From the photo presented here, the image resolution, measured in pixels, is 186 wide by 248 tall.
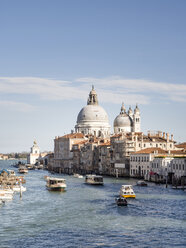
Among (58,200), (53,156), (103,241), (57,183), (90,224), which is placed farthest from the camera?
(53,156)

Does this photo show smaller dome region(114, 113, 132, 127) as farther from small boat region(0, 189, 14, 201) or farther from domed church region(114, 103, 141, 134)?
small boat region(0, 189, 14, 201)

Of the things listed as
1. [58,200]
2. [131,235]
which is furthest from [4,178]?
[131,235]

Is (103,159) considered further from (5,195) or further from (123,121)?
(5,195)

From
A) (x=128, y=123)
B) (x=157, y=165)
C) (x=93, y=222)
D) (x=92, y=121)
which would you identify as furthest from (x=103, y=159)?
(x=93, y=222)

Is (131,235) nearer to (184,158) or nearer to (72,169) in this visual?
(184,158)

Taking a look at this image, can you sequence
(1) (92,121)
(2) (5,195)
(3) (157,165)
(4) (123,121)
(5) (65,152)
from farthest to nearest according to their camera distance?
(1) (92,121) → (4) (123,121) → (5) (65,152) → (3) (157,165) → (2) (5,195)

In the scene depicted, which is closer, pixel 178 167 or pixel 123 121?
pixel 178 167

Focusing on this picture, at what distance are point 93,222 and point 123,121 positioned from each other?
372 ft

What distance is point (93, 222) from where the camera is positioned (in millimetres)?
36062

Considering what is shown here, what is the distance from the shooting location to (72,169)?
13300cm

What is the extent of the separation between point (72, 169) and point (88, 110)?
104 ft

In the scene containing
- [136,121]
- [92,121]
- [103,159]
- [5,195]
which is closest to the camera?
[5,195]

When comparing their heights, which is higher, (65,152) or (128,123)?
(128,123)

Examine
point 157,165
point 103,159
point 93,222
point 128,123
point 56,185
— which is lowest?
point 93,222
